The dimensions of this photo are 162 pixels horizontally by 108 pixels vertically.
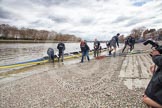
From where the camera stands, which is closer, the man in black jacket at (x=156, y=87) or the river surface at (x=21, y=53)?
the man in black jacket at (x=156, y=87)

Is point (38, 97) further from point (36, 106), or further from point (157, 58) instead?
point (157, 58)

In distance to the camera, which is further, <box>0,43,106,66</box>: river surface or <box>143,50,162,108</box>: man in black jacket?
<box>0,43,106,66</box>: river surface

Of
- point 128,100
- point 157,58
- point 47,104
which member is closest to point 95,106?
point 128,100

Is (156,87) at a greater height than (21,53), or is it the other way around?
(156,87)

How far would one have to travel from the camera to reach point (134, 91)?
4203mm

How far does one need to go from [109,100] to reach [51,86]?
2.24 metres

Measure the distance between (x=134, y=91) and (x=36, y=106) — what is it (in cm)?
271

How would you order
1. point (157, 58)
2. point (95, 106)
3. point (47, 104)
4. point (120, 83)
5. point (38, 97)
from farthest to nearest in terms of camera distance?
1. point (120, 83)
2. point (38, 97)
3. point (47, 104)
4. point (95, 106)
5. point (157, 58)

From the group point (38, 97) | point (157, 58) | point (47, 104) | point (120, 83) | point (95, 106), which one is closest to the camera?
point (157, 58)

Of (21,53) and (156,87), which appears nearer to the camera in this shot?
(156,87)

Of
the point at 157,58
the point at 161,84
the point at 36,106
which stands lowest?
the point at 36,106

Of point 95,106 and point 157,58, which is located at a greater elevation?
point 157,58

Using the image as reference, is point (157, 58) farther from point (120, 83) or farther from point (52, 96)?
point (52, 96)

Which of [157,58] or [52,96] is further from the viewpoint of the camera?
[52,96]
